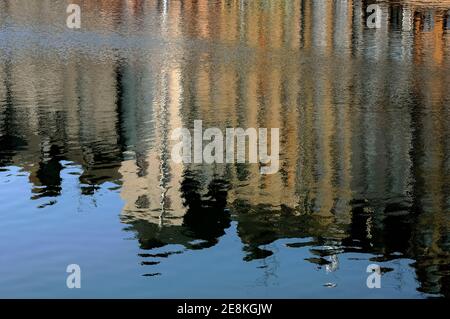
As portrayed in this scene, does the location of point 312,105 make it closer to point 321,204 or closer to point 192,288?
point 321,204

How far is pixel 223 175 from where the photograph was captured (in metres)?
29.5

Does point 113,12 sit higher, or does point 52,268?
point 113,12

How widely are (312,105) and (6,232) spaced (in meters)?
20.4

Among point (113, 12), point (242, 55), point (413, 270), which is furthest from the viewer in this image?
point (113, 12)

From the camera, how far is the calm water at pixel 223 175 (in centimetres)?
2011

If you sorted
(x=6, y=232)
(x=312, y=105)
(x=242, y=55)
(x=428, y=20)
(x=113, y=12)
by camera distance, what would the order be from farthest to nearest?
(x=113, y=12) < (x=428, y=20) < (x=242, y=55) < (x=312, y=105) < (x=6, y=232)

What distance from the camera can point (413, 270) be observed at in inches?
790

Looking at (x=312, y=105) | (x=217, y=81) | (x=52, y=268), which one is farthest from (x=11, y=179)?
(x=217, y=81)

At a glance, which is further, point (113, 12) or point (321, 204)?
point (113, 12)

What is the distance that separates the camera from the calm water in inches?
792
